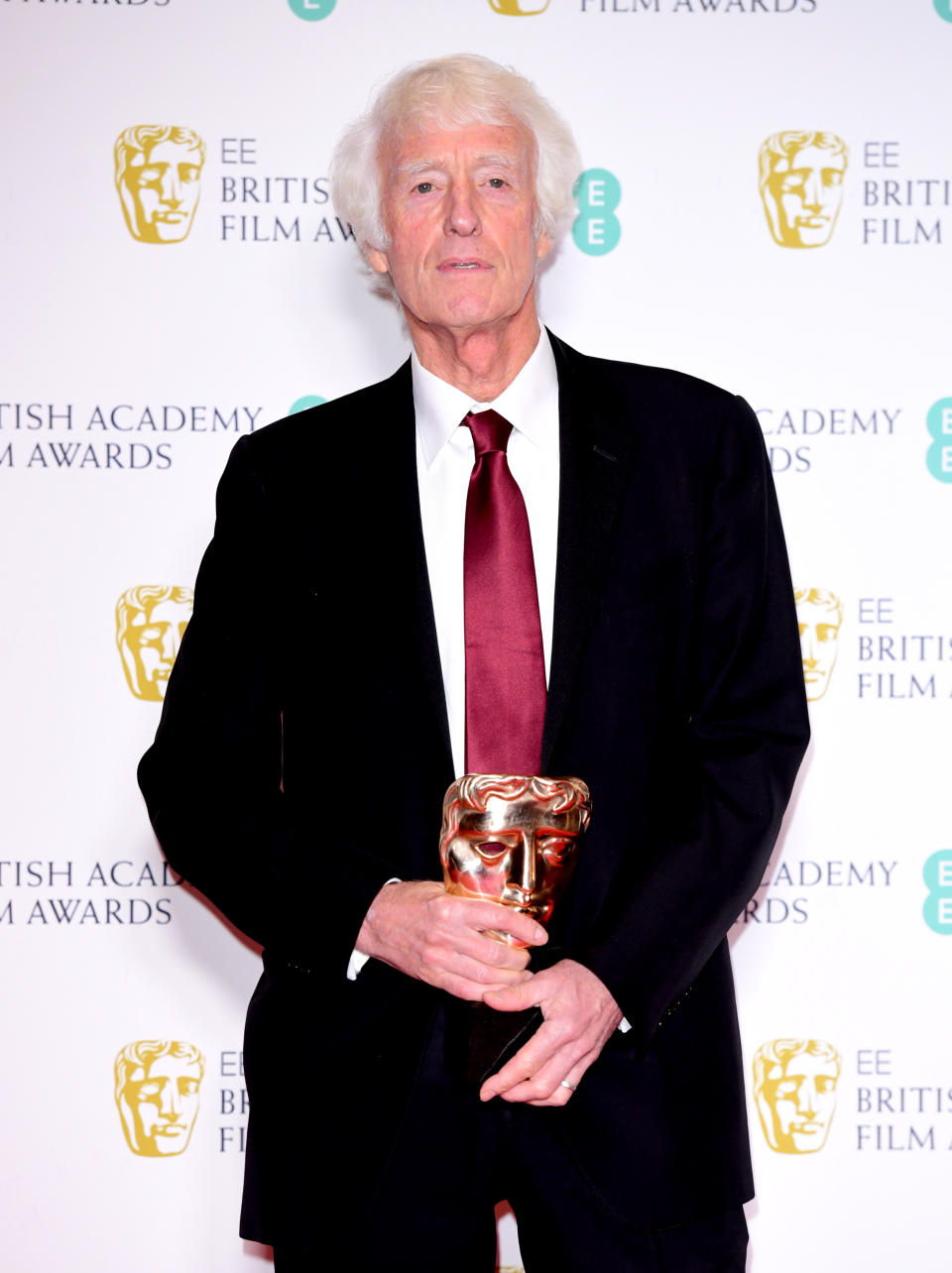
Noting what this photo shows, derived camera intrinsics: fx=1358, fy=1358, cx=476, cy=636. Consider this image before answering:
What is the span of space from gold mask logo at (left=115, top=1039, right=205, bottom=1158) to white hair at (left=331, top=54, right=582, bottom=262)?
140 cm

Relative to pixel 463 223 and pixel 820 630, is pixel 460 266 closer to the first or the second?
pixel 463 223

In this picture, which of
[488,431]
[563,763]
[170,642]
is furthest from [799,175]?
[170,642]

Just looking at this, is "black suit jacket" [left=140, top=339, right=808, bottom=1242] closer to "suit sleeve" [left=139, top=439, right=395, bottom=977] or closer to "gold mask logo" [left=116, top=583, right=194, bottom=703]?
"suit sleeve" [left=139, top=439, right=395, bottom=977]

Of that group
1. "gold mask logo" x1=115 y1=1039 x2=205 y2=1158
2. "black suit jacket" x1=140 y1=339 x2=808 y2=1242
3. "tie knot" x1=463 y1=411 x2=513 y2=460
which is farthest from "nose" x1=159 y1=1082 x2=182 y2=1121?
"tie knot" x1=463 y1=411 x2=513 y2=460

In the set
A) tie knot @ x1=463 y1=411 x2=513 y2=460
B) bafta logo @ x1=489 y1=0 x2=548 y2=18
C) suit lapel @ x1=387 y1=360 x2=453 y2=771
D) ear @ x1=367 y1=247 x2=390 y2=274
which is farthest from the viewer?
bafta logo @ x1=489 y1=0 x2=548 y2=18

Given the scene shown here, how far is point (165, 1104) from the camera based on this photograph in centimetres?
235

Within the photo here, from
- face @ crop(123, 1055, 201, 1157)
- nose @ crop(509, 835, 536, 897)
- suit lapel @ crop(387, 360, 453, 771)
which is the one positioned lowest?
face @ crop(123, 1055, 201, 1157)

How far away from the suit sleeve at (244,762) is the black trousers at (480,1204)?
22cm

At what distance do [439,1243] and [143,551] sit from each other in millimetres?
1231

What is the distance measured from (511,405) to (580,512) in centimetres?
21

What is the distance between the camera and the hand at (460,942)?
1538 mm

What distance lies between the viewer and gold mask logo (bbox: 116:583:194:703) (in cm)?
234

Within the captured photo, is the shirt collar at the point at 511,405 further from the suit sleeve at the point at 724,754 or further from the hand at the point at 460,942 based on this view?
the hand at the point at 460,942

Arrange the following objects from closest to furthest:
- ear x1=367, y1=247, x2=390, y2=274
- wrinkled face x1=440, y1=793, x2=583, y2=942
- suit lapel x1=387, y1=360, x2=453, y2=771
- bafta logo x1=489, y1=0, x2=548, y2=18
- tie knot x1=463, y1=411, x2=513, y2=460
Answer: wrinkled face x1=440, y1=793, x2=583, y2=942 < suit lapel x1=387, y1=360, x2=453, y2=771 < tie knot x1=463, y1=411, x2=513, y2=460 < ear x1=367, y1=247, x2=390, y2=274 < bafta logo x1=489, y1=0, x2=548, y2=18
